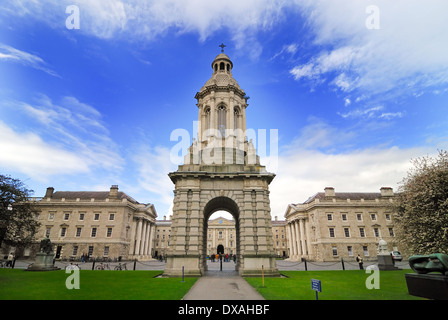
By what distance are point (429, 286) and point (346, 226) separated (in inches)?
1725

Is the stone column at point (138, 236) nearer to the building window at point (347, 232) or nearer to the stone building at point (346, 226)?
the stone building at point (346, 226)

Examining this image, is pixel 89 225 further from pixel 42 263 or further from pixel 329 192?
pixel 329 192

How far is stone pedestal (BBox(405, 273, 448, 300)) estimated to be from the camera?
10.6 metres

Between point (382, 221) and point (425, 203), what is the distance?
38.0 metres

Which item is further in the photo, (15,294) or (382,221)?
(382,221)

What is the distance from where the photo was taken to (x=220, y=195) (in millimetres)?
22594

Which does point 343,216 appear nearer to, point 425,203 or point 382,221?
point 382,221

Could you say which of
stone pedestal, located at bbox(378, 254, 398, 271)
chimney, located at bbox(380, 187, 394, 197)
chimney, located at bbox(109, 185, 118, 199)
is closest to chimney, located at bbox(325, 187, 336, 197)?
chimney, located at bbox(380, 187, 394, 197)

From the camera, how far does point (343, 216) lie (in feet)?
171

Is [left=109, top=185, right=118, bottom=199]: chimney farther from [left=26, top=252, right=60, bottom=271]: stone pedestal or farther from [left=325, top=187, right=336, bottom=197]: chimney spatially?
[left=325, top=187, right=336, bottom=197]: chimney

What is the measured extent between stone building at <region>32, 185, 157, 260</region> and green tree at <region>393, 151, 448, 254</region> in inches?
1981

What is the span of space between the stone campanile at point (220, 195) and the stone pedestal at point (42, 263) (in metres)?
15.0

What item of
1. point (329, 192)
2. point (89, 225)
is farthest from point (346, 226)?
point (89, 225)
